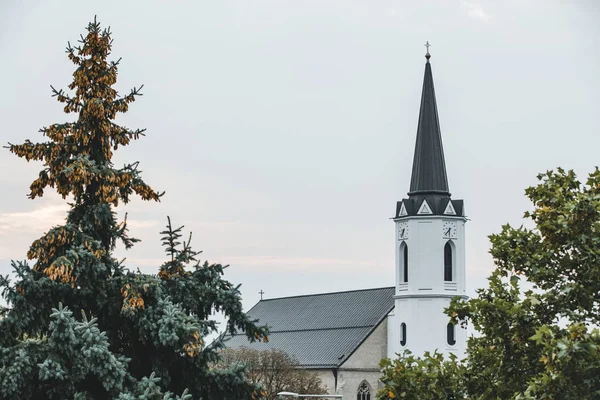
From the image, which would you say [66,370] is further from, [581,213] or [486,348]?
[581,213]

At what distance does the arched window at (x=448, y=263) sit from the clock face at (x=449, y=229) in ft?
Result: 2.08

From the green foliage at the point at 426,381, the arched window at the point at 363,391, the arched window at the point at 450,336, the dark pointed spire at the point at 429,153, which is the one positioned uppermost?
the dark pointed spire at the point at 429,153

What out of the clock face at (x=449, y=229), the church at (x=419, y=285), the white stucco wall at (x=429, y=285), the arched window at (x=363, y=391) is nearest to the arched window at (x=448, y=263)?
the church at (x=419, y=285)

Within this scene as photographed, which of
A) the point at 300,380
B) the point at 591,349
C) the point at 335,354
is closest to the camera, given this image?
the point at 591,349

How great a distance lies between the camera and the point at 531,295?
1792 centimetres

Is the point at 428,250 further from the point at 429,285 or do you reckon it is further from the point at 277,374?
the point at 277,374

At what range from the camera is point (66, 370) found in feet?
57.6

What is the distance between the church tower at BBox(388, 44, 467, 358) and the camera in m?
71.2

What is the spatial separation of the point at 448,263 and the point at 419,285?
2.67 metres

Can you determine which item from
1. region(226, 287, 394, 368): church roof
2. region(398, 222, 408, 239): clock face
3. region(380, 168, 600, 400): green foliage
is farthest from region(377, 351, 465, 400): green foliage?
region(226, 287, 394, 368): church roof

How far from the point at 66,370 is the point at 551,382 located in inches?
327

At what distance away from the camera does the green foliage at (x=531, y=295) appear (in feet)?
57.9

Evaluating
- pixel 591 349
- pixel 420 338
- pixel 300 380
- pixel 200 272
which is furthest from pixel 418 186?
pixel 591 349

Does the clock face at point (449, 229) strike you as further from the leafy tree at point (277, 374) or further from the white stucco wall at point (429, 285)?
the leafy tree at point (277, 374)
